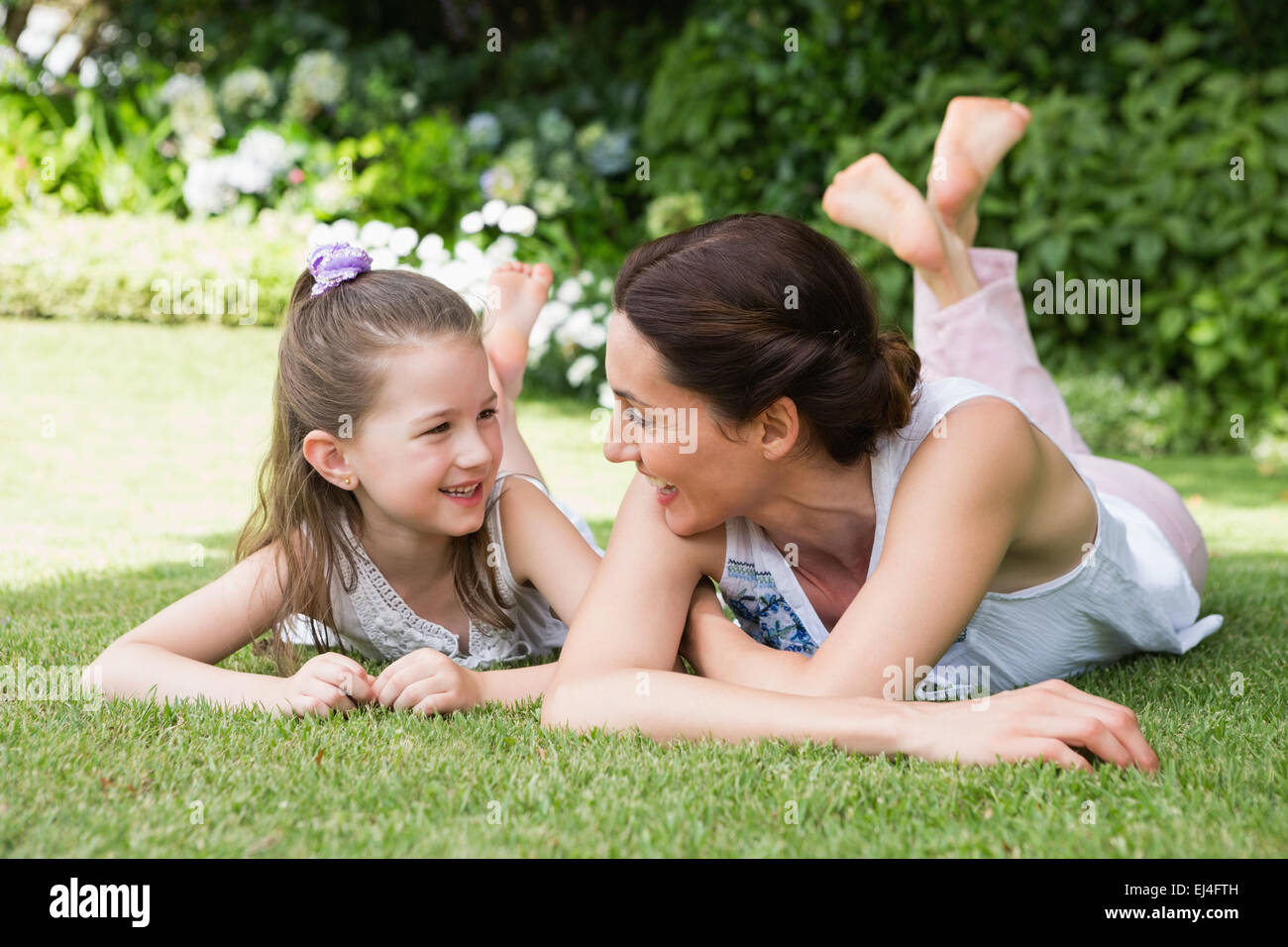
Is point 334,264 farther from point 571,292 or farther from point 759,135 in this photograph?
point 759,135

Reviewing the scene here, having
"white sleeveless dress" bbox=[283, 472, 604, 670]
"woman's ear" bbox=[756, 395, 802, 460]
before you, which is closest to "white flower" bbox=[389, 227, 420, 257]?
"white sleeveless dress" bbox=[283, 472, 604, 670]

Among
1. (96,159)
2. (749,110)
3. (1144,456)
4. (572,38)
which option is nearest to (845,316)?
(1144,456)

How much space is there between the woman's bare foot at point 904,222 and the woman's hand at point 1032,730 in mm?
2084

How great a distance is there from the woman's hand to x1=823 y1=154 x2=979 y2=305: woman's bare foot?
208cm

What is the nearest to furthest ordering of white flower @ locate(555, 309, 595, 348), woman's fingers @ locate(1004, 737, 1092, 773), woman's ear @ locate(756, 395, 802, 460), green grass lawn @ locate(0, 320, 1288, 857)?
green grass lawn @ locate(0, 320, 1288, 857)
woman's fingers @ locate(1004, 737, 1092, 773)
woman's ear @ locate(756, 395, 802, 460)
white flower @ locate(555, 309, 595, 348)

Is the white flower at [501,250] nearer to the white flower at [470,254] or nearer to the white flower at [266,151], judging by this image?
the white flower at [470,254]

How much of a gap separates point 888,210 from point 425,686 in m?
2.42

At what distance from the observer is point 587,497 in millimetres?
6137

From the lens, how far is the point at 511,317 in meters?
3.96

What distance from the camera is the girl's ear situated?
300cm

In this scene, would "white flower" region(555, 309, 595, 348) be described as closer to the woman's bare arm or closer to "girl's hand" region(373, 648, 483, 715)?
the woman's bare arm

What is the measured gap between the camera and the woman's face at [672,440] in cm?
244

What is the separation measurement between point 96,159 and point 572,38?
4.54 meters

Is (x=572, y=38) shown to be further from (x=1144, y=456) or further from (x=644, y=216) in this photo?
(x=1144, y=456)
